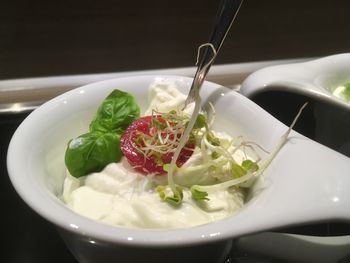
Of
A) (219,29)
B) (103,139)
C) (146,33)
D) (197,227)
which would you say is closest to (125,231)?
(197,227)

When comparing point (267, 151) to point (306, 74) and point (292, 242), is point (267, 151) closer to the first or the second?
point (292, 242)

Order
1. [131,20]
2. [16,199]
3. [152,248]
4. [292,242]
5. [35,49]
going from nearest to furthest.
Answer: [152,248], [292,242], [16,199], [35,49], [131,20]

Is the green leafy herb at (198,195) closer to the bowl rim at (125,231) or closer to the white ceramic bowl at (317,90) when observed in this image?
the bowl rim at (125,231)

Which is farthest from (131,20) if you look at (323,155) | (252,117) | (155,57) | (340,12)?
(323,155)

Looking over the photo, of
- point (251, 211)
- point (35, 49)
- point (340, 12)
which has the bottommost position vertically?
point (35, 49)

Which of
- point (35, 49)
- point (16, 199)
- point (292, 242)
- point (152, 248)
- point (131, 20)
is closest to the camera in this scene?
point (152, 248)

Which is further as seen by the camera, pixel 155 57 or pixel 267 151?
pixel 155 57

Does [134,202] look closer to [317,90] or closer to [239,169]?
[239,169]
